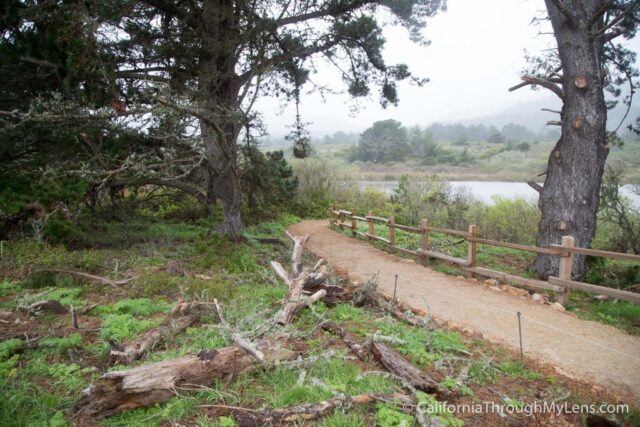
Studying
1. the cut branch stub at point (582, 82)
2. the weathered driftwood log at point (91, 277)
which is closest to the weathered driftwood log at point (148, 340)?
the weathered driftwood log at point (91, 277)

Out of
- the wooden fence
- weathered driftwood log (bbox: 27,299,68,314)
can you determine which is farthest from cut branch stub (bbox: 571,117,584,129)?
weathered driftwood log (bbox: 27,299,68,314)

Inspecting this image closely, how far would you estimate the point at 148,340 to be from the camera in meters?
4.02

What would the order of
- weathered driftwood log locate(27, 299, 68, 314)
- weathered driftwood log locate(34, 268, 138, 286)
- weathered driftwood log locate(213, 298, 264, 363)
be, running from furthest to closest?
weathered driftwood log locate(34, 268, 138, 286)
weathered driftwood log locate(27, 299, 68, 314)
weathered driftwood log locate(213, 298, 264, 363)

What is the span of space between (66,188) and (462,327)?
807 centimetres

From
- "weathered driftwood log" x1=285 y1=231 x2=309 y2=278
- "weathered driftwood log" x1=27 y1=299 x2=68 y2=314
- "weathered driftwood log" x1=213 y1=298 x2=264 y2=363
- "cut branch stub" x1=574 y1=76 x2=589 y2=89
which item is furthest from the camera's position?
"cut branch stub" x1=574 y1=76 x2=589 y2=89

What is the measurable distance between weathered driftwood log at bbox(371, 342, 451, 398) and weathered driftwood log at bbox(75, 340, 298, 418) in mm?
1028

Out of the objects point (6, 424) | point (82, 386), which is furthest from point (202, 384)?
point (6, 424)

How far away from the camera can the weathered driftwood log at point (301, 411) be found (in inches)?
110

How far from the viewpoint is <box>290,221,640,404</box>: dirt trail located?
14.3 feet

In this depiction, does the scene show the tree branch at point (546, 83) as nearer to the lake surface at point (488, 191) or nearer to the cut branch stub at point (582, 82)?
the cut branch stub at point (582, 82)

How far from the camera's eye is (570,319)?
19.6 feet

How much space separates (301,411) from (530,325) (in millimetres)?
4124

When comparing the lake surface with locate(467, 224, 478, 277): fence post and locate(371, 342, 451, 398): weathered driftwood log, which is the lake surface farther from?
locate(371, 342, 451, 398): weathered driftwood log

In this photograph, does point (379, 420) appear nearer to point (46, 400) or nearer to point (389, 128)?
point (46, 400)
